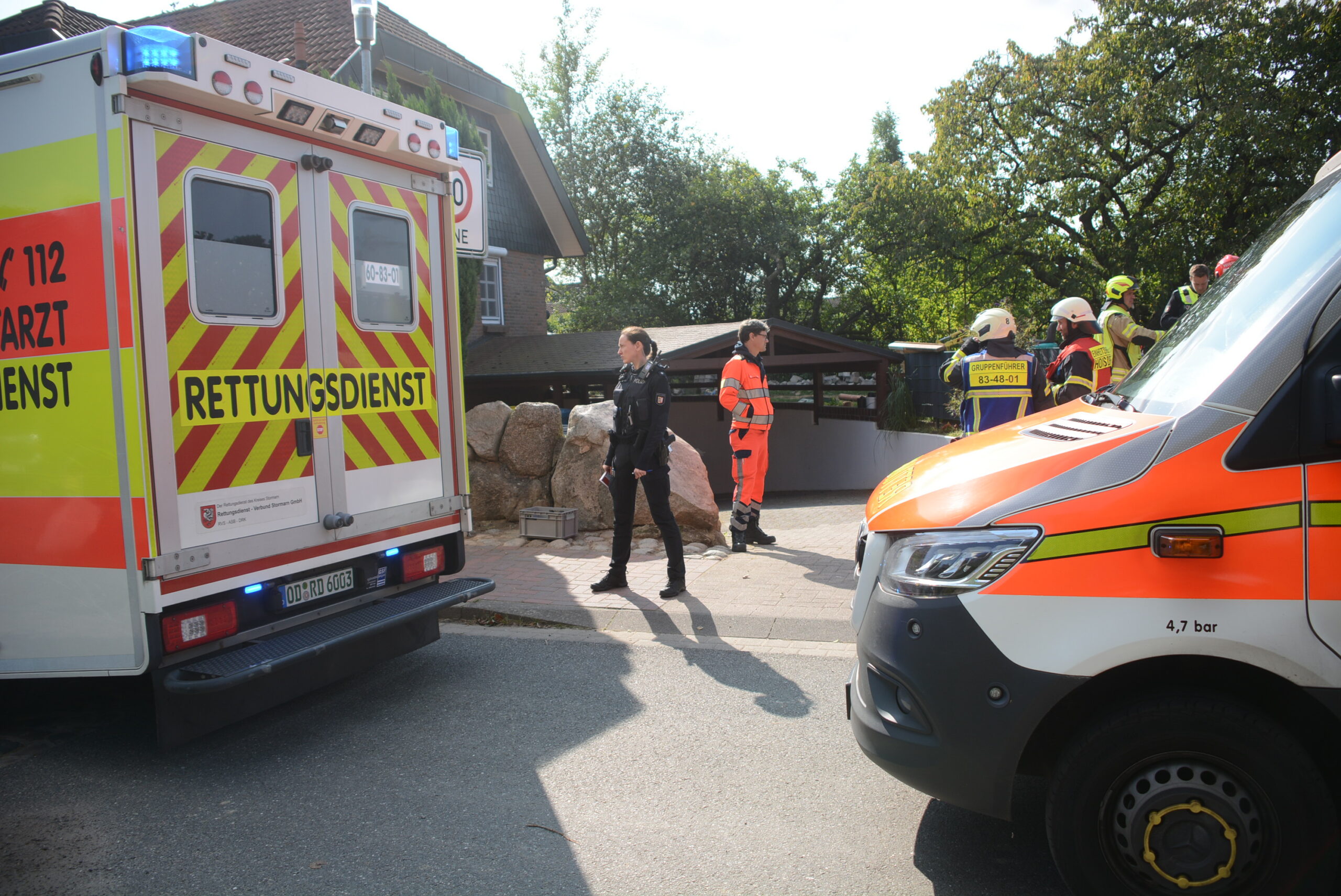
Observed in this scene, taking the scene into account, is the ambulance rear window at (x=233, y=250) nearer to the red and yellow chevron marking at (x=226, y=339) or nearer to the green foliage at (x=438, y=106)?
the red and yellow chevron marking at (x=226, y=339)

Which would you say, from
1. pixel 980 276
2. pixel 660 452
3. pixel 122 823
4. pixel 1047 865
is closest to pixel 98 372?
pixel 122 823

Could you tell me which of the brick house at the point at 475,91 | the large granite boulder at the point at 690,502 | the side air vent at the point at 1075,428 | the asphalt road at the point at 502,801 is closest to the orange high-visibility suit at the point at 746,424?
the large granite boulder at the point at 690,502

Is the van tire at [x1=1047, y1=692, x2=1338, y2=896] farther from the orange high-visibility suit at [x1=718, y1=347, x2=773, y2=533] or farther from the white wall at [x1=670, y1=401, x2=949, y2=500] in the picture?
the white wall at [x1=670, y1=401, x2=949, y2=500]

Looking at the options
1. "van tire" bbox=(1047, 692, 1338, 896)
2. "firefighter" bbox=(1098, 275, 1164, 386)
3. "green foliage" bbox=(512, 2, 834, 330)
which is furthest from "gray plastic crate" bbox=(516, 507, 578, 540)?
"green foliage" bbox=(512, 2, 834, 330)

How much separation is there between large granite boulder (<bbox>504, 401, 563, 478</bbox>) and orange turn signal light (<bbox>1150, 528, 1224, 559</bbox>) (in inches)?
285

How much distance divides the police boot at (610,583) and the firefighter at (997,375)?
108 inches

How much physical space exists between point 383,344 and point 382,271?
39 cm

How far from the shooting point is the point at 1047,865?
3.06 metres

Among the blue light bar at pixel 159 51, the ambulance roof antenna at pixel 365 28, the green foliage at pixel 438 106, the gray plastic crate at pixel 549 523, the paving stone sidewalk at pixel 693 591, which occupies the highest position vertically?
the green foliage at pixel 438 106

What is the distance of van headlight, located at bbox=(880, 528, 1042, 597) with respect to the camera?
100 inches

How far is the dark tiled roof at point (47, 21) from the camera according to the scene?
1405cm

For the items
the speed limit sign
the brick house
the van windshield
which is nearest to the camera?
the van windshield

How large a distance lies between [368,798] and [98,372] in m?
2.00

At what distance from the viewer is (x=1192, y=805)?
2.42 meters
